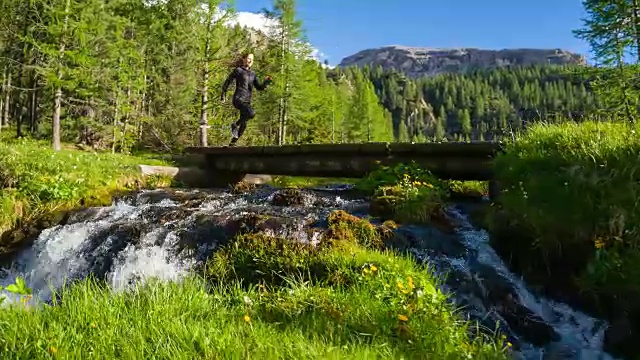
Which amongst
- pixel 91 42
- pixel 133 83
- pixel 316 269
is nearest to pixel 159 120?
pixel 133 83

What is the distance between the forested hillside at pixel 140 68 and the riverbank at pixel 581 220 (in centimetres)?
1595

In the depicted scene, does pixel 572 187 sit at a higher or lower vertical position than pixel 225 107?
lower

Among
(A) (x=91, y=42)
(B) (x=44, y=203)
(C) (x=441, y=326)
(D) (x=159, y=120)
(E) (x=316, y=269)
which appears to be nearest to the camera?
(C) (x=441, y=326)

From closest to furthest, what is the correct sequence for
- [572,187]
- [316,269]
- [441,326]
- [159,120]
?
[441,326], [316,269], [572,187], [159,120]

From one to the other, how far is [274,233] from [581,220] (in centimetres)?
377

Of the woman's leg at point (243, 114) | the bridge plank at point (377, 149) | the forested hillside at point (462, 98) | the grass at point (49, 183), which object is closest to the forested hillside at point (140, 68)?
the woman's leg at point (243, 114)

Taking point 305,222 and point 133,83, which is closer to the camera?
point 305,222

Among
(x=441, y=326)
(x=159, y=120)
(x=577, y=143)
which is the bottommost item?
(x=441, y=326)

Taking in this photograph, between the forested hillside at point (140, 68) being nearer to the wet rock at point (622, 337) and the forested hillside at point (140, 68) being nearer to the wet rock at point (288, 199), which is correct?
the wet rock at point (288, 199)

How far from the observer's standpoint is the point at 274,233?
6.03 metres

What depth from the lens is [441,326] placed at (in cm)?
339

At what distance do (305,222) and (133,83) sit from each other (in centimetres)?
2277

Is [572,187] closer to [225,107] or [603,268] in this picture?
[603,268]

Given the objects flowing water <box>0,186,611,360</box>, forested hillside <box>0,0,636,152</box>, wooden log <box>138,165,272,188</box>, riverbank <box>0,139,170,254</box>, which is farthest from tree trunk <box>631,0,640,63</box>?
riverbank <box>0,139,170,254</box>
